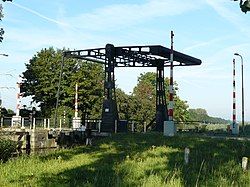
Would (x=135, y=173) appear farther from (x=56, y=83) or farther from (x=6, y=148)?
(x=56, y=83)

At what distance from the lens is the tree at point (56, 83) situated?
194 ft

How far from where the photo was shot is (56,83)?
59.8m

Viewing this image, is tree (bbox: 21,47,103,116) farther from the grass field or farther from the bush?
the grass field

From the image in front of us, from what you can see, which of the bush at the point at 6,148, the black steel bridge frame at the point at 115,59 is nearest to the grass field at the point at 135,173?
the bush at the point at 6,148

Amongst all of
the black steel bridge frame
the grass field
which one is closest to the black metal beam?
the black steel bridge frame

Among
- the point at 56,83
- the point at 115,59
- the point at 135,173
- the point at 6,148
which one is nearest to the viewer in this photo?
the point at 135,173

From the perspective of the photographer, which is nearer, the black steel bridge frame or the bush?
the bush

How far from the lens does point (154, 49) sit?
29438mm

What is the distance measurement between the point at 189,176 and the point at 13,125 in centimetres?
3026

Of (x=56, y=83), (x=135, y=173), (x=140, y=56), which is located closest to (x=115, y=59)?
(x=140, y=56)

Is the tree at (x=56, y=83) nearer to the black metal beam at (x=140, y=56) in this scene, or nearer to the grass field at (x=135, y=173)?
the black metal beam at (x=140, y=56)

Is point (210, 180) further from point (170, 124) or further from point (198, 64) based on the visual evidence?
point (198, 64)

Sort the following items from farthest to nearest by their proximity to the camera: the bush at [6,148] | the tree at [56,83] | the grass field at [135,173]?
the tree at [56,83] < the bush at [6,148] < the grass field at [135,173]

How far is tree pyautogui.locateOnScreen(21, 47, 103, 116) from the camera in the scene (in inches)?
2334
